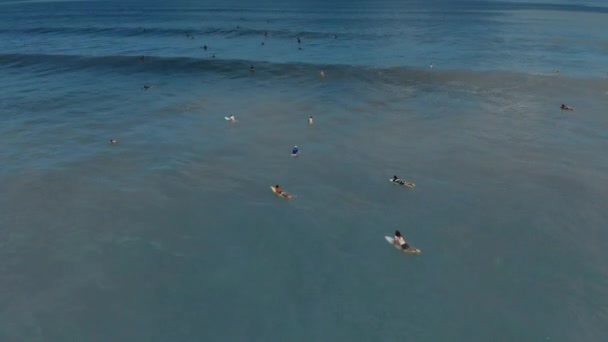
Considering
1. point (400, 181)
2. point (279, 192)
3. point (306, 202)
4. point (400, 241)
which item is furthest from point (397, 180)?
point (279, 192)

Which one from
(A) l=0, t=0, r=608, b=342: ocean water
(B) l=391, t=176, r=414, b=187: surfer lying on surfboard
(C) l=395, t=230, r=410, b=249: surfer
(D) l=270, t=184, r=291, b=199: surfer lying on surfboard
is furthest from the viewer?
(B) l=391, t=176, r=414, b=187: surfer lying on surfboard

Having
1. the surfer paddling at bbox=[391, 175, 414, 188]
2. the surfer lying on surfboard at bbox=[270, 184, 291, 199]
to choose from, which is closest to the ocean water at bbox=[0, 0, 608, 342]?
the surfer paddling at bbox=[391, 175, 414, 188]

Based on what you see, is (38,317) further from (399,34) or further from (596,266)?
(399,34)

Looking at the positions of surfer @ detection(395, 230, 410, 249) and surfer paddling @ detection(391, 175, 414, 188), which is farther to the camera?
surfer paddling @ detection(391, 175, 414, 188)

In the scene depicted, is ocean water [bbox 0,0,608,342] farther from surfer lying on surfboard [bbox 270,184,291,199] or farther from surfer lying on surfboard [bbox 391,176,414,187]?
surfer lying on surfboard [bbox 270,184,291,199]

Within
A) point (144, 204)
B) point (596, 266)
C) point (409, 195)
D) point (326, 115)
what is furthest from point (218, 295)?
point (326, 115)

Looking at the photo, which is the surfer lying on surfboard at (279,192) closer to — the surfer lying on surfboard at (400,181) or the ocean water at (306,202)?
the ocean water at (306,202)

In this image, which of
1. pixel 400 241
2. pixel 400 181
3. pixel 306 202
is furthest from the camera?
pixel 400 181

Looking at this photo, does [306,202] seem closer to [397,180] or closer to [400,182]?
[397,180]

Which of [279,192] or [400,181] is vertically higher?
[400,181]
